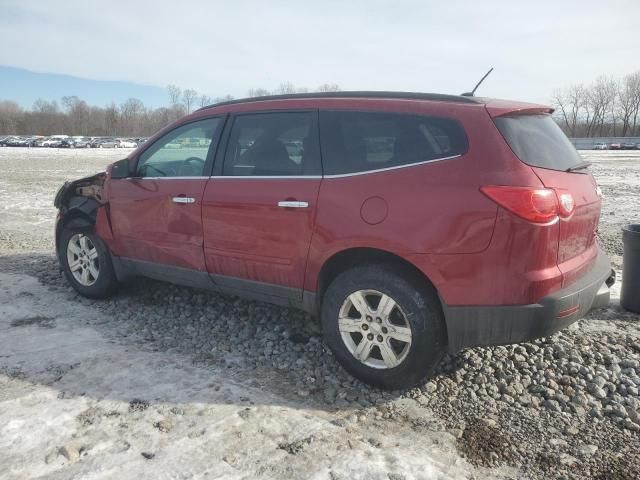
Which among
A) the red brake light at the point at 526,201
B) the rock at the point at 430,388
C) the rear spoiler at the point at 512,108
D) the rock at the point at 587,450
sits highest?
the rear spoiler at the point at 512,108

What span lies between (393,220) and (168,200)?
217 cm

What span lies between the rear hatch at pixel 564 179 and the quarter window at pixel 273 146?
1314 millimetres

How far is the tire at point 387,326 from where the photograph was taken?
329 cm

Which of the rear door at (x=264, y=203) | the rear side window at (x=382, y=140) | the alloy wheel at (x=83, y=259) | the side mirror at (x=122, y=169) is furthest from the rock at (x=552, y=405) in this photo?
the alloy wheel at (x=83, y=259)

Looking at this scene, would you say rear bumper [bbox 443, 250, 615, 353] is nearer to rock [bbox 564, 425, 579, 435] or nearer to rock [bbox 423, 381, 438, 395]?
rock [bbox 423, 381, 438, 395]

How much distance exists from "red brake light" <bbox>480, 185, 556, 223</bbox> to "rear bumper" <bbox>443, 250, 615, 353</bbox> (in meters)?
0.48

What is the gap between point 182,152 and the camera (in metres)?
4.72

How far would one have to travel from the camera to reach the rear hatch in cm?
312

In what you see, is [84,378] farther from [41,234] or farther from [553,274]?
[41,234]

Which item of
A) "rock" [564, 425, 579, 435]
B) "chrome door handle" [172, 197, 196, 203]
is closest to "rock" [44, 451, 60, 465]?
"chrome door handle" [172, 197, 196, 203]

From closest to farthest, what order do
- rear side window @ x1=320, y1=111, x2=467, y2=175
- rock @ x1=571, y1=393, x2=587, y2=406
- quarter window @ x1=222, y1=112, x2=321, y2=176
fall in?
rear side window @ x1=320, y1=111, x2=467, y2=175 < rock @ x1=571, y1=393, x2=587, y2=406 < quarter window @ x1=222, y1=112, x2=321, y2=176

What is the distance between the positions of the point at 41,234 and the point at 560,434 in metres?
8.45

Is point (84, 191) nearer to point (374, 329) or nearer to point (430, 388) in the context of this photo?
point (374, 329)

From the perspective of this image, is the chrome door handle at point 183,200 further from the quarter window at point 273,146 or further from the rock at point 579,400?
the rock at point 579,400
